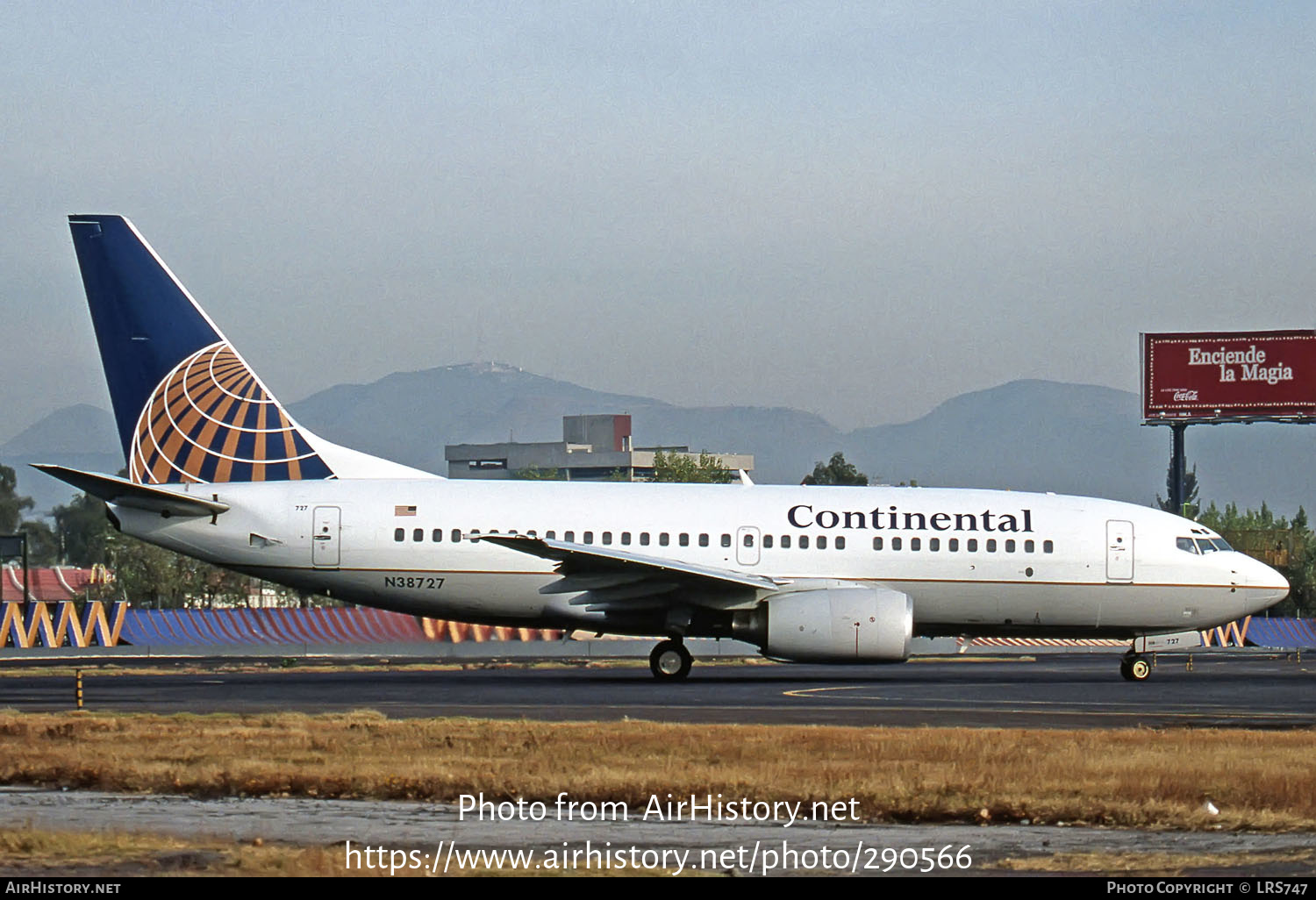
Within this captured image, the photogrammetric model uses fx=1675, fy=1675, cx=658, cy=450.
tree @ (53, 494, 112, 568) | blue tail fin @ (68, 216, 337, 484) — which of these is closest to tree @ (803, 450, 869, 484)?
tree @ (53, 494, 112, 568)

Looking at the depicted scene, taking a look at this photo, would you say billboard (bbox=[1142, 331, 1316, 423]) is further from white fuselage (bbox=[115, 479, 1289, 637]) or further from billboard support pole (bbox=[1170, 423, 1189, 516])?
white fuselage (bbox=[115, 479, 1289, 637])

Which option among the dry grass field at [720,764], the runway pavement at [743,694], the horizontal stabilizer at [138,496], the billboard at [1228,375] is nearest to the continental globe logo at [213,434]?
the horizontal stabilizer at [138,496]

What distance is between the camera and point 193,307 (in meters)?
31.0

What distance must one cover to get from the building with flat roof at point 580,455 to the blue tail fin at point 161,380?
12792 cm

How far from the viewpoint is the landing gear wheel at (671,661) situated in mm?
29734

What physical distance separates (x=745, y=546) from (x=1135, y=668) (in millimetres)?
7669

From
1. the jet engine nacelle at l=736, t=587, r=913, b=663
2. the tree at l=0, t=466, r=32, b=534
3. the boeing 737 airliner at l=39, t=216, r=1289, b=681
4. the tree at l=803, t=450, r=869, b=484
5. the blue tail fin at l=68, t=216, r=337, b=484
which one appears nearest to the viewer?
the jet engine nacelle at l=736, t=587, r=913, b=663

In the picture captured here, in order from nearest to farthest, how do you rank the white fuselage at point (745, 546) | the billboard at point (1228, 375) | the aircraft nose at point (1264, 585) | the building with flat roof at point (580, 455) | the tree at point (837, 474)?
the white fuselage at point (745, 546) → the aircraft nose at point (1264, 585) → the billboard at point (1228, 375) → the tree at point (837, 474) → the building with flat roof at point (580, 455)

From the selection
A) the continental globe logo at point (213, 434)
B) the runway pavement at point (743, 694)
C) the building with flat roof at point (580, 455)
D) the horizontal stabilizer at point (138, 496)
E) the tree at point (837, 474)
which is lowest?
the runway pavement at point (743, 694)

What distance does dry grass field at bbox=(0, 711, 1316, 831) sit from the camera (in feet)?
41.3

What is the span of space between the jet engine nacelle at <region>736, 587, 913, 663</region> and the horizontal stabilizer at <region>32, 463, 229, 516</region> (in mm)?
9923

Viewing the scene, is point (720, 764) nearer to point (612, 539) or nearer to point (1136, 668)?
point (612, 539)

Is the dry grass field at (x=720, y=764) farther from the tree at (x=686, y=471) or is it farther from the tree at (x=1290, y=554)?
the tree at (x=686, y=471)

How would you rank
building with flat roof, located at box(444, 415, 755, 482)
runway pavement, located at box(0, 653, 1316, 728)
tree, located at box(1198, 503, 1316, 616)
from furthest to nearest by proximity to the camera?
→ building with flat roof, located at box(444, 415, 755, 482) < tree, located at box(1198, 503, 1316, 616) < runway pavement, located at box(0, 653, 1316, 728)
